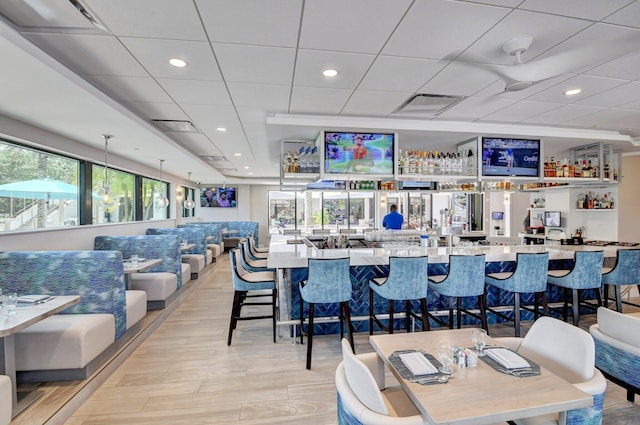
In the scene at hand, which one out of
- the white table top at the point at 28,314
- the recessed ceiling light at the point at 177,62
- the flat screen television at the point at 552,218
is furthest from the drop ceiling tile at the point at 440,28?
the flat screen television at the point at 552,218

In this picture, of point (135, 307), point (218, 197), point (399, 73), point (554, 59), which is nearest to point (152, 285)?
point (135, 307)

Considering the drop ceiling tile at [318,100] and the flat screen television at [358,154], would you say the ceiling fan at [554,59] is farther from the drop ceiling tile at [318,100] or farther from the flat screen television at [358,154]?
the flat screen television at [358,154]

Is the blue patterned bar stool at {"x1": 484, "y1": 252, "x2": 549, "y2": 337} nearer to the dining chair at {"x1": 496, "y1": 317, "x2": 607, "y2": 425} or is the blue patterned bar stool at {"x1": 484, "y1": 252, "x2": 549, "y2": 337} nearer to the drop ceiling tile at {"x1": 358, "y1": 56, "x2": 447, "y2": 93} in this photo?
the dining chair at {"x1": 496, "y1": 317, "x2": 607, "y2": 425}

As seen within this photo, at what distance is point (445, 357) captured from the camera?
1.63 meters

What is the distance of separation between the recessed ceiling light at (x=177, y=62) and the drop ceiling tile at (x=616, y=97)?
4.26 m

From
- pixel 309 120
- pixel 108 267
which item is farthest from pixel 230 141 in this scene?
pixel 108 267

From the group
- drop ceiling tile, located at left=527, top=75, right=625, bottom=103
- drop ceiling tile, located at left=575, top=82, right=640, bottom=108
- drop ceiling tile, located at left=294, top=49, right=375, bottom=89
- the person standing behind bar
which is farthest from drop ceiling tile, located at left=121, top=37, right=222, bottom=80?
the person standing behind bar

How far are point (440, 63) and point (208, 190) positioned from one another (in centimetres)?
1149

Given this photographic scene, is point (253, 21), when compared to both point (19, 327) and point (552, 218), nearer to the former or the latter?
point (19, 327)

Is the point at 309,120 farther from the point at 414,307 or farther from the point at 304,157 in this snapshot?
the point at 414,307

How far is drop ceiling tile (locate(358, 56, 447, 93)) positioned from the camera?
8.95 ft

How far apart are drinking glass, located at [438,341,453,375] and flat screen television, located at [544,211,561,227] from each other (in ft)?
23.7

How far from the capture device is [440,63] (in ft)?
9.01

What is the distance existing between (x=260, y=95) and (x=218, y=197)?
9.94 metres
